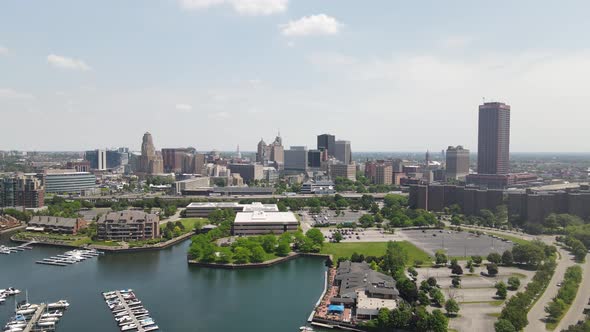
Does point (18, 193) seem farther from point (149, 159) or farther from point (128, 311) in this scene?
point (149, 159)

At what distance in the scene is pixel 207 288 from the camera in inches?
896

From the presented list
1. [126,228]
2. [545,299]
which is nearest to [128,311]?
[126,228]

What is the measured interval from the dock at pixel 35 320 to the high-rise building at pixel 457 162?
69.9 metres

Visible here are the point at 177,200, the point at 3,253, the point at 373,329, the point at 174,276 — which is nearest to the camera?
the point at 373,329

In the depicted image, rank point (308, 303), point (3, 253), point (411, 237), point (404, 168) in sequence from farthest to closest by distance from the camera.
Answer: point (404, 168) → point (411, 237) → point (3, 253) → point (308, 303)

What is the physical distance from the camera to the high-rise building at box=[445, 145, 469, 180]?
7976 cm

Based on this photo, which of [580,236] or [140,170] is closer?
[580,236]

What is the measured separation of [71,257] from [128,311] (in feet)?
36.1

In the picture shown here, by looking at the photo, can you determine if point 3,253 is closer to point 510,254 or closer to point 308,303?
point 308,303

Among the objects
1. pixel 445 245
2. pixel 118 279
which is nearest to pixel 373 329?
pixel 118 279

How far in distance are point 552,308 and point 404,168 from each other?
67.4m

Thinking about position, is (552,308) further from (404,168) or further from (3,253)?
(404,168)

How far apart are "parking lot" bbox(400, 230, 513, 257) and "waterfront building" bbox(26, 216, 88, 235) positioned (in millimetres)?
23728

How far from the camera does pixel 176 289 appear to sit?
73.9 ft
